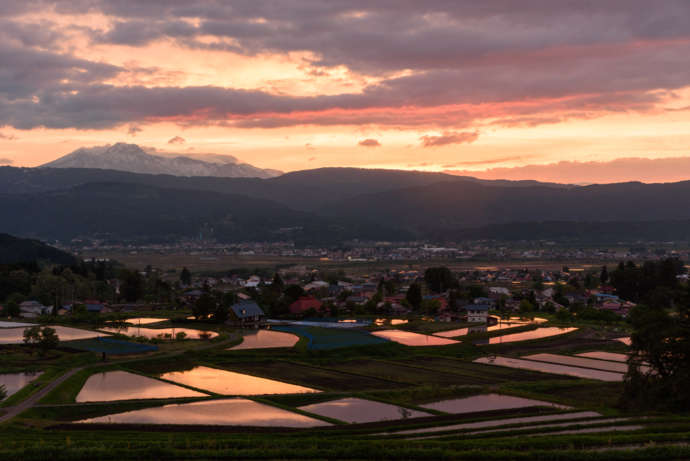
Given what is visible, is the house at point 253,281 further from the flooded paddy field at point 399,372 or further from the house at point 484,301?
the flooded paddy field at point 399,372

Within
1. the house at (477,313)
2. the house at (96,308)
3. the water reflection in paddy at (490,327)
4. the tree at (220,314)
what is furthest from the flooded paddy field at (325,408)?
the house at (96,308)

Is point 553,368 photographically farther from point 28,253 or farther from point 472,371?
point 28,253

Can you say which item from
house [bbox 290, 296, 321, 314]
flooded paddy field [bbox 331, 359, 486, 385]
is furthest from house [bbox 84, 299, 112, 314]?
flooded paddy field [bbox 331, 359, 486, 385]

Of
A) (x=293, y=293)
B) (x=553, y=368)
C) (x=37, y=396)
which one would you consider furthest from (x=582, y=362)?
(x=293, y=293)

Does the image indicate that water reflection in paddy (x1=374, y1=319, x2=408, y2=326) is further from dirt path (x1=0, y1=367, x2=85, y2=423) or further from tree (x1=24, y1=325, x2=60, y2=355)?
dirt path (x1=0, y1=367, x2=85, y2=423)

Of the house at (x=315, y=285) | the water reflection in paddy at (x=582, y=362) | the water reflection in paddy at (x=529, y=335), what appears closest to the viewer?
the water reflection in paddy at (x=582, y=362)

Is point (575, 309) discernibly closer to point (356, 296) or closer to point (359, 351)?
point (356, 296)
